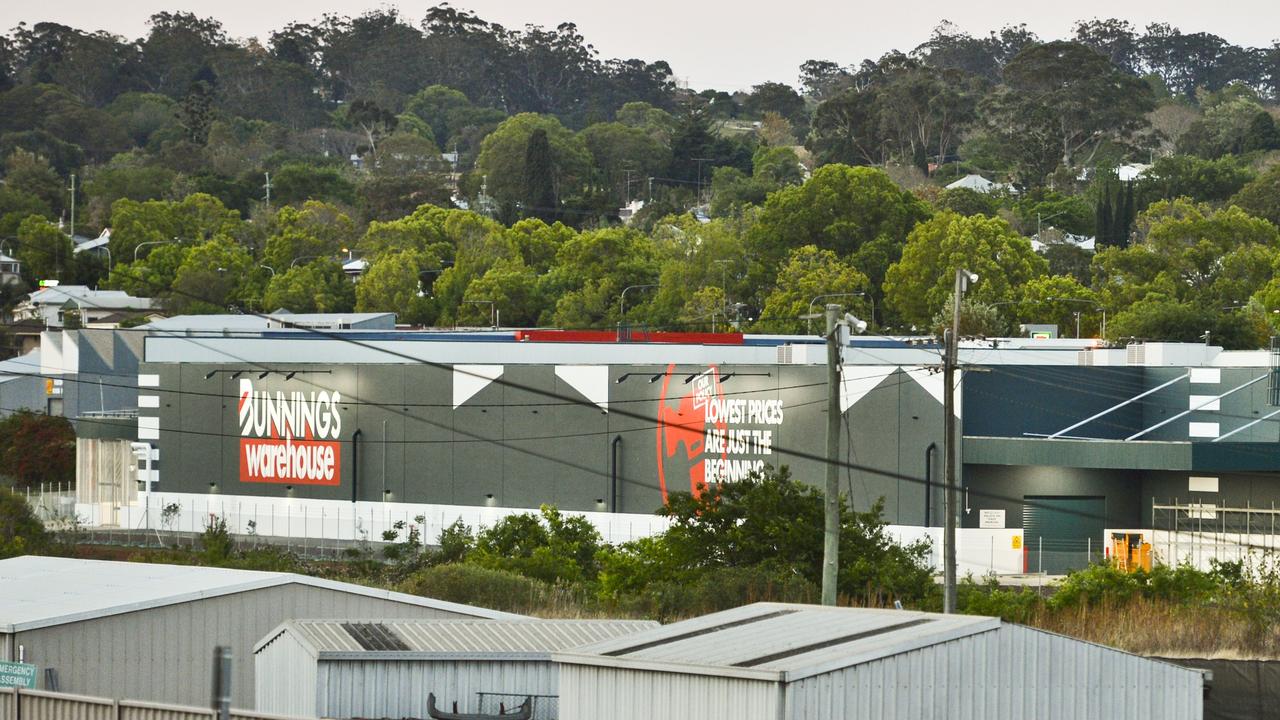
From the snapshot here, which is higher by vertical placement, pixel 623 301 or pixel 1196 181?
pixel 1196 181

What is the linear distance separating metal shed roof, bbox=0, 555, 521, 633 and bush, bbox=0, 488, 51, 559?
713 inches

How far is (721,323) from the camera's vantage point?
10206 centimetres

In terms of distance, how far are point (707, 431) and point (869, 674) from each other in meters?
41.2

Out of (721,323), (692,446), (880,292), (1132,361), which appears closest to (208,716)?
(692,446)

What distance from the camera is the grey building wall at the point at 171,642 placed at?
21750mm

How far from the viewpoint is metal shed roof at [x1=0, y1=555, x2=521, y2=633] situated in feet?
72.3

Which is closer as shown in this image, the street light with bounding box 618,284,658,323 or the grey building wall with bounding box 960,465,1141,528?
the grey building wall with bounding box 960,465,1141,528

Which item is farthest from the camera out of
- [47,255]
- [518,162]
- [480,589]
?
[518,162]

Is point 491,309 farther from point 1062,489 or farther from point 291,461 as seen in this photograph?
point 1062,489

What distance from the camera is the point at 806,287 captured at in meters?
96.9

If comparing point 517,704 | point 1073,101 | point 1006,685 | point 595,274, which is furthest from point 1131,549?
point 1073,101

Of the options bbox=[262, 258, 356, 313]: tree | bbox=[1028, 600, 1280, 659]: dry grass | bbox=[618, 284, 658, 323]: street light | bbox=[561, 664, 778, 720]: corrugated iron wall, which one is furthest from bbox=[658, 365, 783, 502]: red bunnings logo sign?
bbox=[262, 258, 356, 313]: tree

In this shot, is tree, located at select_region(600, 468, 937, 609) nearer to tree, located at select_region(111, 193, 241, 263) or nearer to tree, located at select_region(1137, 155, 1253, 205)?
tree, located at select_region(111, 193, 241, 263)

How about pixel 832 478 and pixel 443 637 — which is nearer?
pixel 443 637
